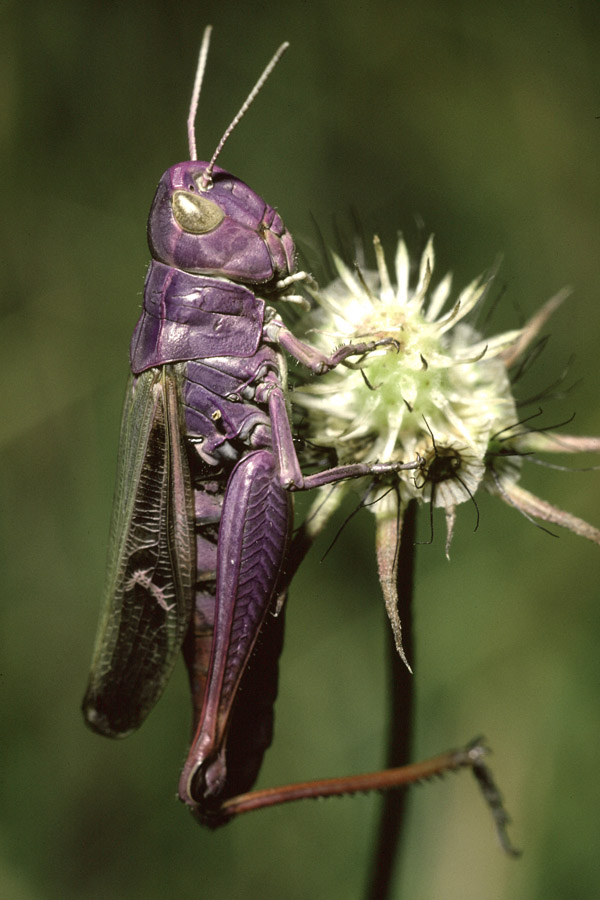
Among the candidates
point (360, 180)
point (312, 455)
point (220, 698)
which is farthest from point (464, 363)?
point (360, 180)

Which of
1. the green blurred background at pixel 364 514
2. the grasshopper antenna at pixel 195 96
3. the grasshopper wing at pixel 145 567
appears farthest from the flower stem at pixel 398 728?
the grasshopper antenna at pixel 195 96

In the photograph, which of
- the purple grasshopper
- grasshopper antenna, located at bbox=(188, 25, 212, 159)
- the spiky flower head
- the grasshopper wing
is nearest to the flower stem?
the spiky flower head

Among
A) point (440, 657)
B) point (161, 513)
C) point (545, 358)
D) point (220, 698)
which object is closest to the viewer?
point (220, 698)

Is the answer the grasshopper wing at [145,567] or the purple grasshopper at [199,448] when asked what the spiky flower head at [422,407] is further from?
the grasshopper wing at [145,567]

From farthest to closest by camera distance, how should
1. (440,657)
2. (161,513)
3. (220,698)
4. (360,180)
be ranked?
(360,180), (440,657), (161,513), (220,698)

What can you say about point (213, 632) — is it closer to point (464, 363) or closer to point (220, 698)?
point (220, 698)

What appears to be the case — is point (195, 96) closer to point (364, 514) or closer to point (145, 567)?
point (145, 567)
